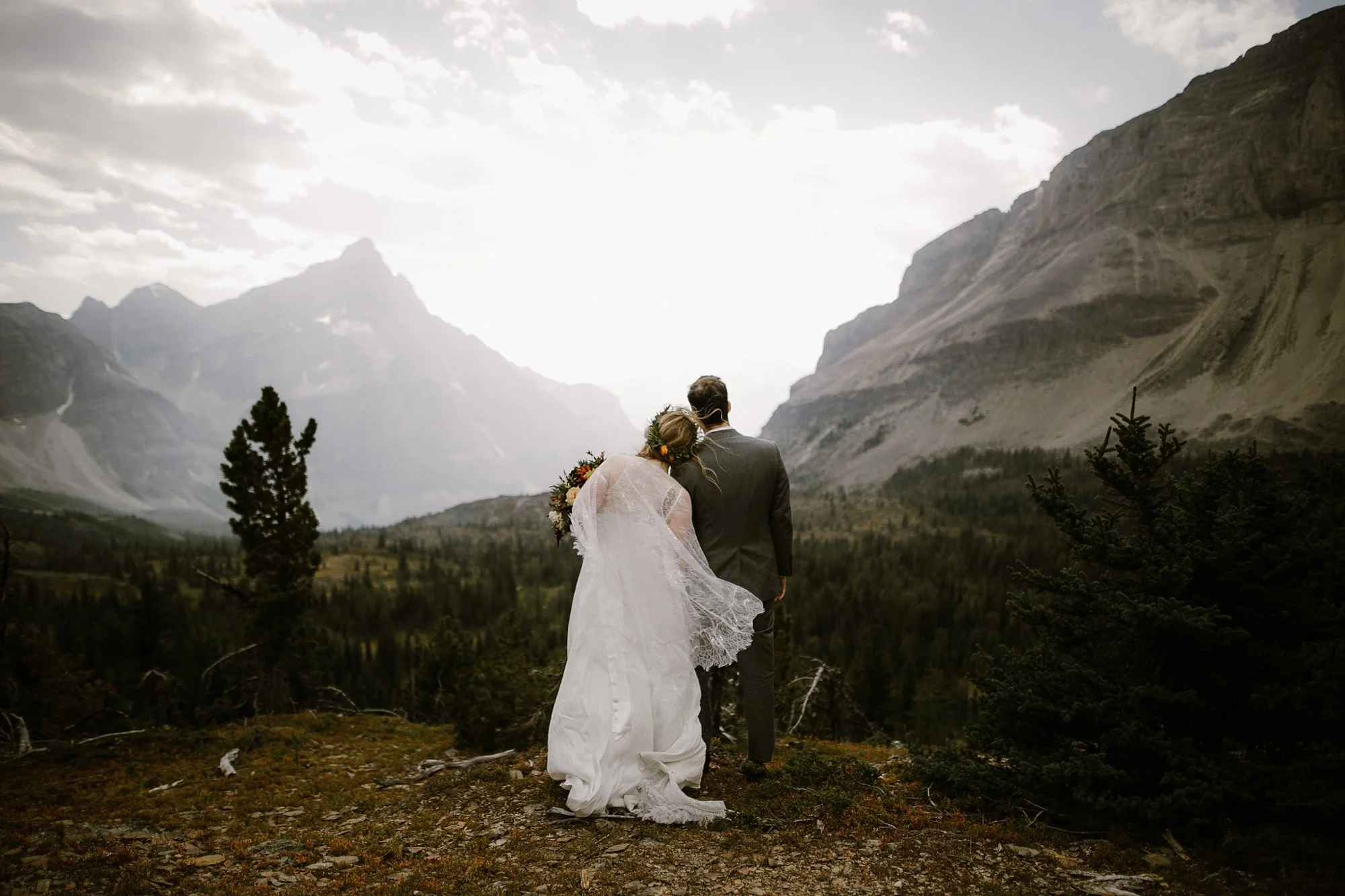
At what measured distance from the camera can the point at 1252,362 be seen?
115188 mm

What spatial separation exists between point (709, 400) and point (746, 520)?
1211 millimetres

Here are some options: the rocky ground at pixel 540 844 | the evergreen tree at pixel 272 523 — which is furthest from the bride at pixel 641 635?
the evergreen tree at pixel 272 523

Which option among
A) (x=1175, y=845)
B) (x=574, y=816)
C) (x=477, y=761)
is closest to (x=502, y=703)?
(x=477, y=761)

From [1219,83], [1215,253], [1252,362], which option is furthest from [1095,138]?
[1252,362]

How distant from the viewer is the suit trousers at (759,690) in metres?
6.32

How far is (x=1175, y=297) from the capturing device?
140500mm

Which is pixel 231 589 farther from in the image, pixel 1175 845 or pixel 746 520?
pixel 1175 845

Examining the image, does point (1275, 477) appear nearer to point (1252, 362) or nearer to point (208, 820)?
point (208, 820)

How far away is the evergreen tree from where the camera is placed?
595 inches

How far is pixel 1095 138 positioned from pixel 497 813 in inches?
9122

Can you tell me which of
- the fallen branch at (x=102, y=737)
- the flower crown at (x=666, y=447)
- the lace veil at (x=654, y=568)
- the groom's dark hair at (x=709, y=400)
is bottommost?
the fallen branch at (x=102, y=737)

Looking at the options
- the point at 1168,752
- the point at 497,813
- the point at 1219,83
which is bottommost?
the point at 497,813

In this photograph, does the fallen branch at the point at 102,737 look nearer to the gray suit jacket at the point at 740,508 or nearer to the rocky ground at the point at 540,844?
the rocky ground at the point at 540,844

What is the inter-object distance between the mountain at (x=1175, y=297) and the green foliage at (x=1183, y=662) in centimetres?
12331
